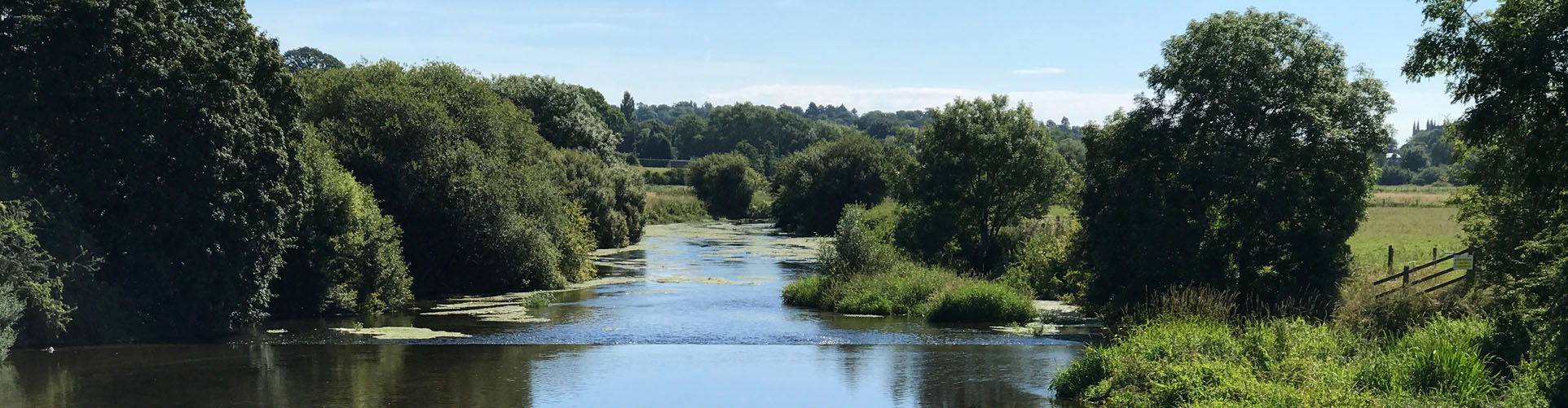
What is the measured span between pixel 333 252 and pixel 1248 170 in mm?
24436

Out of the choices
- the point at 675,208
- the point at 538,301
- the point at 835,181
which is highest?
the point at 835,181

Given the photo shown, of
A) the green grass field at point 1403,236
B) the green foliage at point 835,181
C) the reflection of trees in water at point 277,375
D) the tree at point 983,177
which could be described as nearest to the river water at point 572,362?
the reflection of trees in water at point 277,375

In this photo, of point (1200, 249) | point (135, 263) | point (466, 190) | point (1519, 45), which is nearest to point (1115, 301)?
point (1200, 249)

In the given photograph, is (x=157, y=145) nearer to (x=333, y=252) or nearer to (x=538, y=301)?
(x=333, y=252)

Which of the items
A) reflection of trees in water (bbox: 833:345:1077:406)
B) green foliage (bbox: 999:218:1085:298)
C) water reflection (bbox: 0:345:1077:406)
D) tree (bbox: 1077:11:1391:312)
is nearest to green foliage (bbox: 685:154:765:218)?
green foliage (bbox: 999:218:1085:298)

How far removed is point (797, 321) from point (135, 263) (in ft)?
54.2

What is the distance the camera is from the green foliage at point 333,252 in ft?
102

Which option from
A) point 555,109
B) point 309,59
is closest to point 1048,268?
point 555,109

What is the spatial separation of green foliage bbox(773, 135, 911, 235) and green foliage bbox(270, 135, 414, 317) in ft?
148

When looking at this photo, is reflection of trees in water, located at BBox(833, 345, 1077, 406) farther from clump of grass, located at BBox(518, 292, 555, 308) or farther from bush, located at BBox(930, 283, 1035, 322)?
clump of grass, located at BBox(518, 292, 555, 308)

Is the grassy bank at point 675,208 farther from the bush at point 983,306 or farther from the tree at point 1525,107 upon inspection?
the tree at point 1525,107

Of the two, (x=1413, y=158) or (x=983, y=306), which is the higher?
(x=1413, y=158)

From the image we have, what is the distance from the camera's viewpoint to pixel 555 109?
65.2 meters

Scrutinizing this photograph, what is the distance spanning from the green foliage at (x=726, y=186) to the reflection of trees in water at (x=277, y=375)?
7329cm
